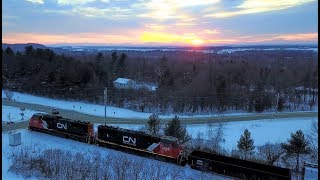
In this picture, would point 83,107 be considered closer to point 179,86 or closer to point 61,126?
point 61,126

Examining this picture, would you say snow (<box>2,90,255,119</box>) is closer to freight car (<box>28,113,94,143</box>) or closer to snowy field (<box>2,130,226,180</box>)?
freight car (<box>28,113,94,143</box>)

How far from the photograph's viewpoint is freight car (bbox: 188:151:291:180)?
1004 inches

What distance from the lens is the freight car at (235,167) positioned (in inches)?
1004

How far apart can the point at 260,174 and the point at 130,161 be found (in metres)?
9.92

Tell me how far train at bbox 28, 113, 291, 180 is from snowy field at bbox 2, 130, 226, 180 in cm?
64

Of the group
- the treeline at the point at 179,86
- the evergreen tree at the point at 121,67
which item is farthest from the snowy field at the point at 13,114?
the evergreen tree at the point at 121,67

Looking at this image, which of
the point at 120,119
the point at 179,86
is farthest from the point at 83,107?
the point at 179,86

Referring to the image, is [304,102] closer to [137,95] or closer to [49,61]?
[137,95]

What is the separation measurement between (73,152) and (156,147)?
745 centimetres

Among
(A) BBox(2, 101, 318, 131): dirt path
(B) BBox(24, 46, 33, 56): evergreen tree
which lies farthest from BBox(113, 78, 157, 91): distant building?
(A) BBox(2, 101, 318, 131): dirt path

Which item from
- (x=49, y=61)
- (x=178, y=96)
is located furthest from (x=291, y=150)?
(x=49, y=61)

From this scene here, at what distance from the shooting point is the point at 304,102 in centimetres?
7594

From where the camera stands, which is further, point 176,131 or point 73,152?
point 176,131

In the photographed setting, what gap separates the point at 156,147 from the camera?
30500mm
